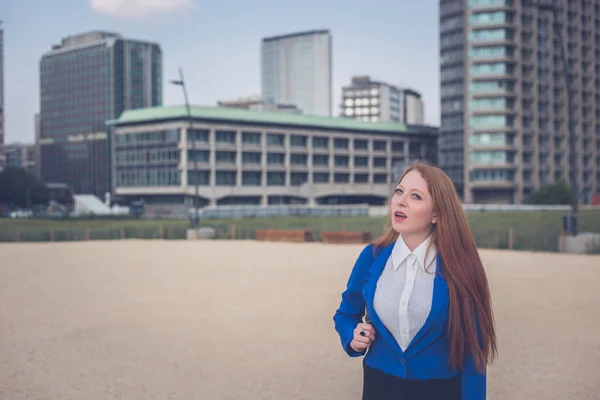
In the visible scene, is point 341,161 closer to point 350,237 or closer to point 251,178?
point 251,178

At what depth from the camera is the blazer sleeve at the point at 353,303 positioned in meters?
3.52

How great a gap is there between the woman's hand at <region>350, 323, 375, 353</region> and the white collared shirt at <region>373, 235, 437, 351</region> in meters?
0.08

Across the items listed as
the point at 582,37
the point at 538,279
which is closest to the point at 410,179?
the point at 538,279

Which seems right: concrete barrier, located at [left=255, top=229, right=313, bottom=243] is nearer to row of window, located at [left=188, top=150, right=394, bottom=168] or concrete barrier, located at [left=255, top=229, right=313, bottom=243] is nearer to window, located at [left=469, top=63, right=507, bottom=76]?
row of window, located at [left=188, top=150, right=394, bottom=168]

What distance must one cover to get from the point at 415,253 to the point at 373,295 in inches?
11.5

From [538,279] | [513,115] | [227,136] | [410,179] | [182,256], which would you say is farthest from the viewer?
[227,136]

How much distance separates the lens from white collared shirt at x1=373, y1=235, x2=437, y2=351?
3.29 metres

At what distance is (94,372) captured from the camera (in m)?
8.91

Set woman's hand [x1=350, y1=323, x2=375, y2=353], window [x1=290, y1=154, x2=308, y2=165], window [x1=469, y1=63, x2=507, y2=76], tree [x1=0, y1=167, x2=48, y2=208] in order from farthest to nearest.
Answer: window [x1=290, y1=154, x2=308, y2=165]
tree [x1=0, y1=167, x2=48, y2=208]
window [x1=469, y1=63, x2=507, y2=76]
woman's hand [x1=350, y1=323, x2=375, y2=353]

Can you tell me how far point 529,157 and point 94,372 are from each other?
3581 inches

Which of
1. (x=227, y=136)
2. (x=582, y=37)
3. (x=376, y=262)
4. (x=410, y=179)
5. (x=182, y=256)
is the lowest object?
(x=182, y=256)

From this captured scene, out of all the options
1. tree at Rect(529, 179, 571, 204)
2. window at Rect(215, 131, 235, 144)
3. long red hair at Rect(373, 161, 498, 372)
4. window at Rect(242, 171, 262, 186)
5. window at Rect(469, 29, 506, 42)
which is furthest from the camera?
window at Rect(242, 171, 262, 186)

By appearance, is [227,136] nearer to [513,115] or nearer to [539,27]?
[513,115]

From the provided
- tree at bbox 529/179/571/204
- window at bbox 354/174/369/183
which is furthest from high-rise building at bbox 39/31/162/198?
tree at bbox 529/179/571/204
